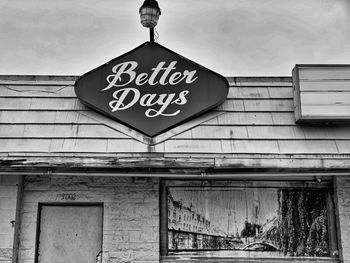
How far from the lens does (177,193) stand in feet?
25.3

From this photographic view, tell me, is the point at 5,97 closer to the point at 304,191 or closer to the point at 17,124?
the point at 17,124

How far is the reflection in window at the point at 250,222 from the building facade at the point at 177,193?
1cm

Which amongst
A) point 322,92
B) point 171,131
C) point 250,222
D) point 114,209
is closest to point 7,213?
point 114,209

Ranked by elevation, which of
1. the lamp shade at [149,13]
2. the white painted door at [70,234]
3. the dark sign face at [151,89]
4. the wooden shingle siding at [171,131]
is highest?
the lamp shade at [149,13]

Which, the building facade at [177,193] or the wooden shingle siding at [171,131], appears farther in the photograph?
the wooden shingle siding at [171,131]

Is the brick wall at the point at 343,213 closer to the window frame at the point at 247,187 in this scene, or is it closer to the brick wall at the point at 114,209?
the window frame at the point at 247,187

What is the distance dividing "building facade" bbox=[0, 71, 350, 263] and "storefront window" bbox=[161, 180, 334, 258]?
0.01 metres

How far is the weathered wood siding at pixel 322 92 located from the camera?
312 inches

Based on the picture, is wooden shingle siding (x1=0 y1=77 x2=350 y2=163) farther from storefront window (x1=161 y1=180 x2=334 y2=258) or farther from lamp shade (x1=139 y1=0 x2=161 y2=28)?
lamp shade (x1=139 y1=0 x2=161 y2=28)

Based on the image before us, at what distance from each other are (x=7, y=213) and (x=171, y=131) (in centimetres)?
269

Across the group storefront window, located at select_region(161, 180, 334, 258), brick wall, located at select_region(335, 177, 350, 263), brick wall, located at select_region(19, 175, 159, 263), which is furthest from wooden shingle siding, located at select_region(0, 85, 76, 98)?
brick wall, located at select_region(335, 177, 350, 263)

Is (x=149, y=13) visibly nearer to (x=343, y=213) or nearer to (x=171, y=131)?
(x=171, y=131)

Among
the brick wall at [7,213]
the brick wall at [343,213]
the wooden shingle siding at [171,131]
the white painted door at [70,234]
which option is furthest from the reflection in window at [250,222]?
the brick wall at [7,213]

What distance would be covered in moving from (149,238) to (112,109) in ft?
6.88
